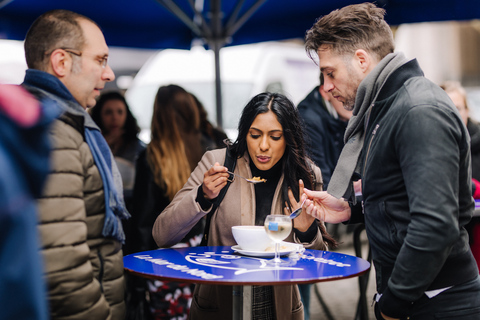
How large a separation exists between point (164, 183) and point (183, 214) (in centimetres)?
96

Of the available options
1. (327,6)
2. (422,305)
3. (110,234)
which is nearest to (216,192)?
(110,234)

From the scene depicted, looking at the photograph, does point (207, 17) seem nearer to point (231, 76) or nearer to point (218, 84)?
point (218, 84)

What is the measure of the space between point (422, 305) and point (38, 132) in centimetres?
144

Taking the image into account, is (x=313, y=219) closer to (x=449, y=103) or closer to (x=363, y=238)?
(x=449, y=103)

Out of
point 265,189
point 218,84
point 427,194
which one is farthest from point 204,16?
point 427,194

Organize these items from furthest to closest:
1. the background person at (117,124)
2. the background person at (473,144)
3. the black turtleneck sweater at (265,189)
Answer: the background person at (117,124), the background person at (473,144), the black turtleneck sweater at (265,189)

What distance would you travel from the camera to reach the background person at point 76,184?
1554 millimetres

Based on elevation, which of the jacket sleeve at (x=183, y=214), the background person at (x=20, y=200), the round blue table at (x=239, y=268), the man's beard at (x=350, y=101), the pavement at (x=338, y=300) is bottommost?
the pavement at (x=338, y=300)

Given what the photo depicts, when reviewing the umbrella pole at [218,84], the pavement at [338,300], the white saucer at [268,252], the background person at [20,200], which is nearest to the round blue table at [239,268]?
the white saucer at [268,252]

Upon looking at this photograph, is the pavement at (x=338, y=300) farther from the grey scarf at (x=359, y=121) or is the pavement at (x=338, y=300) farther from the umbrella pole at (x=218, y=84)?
the grey scarf at (x=359, y=121)

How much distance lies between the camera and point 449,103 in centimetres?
182

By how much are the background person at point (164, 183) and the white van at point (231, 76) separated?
4.72 m

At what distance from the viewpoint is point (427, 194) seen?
5.58 feet

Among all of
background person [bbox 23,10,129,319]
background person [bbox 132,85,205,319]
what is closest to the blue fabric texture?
background person [bbox 23,10,129,319]
